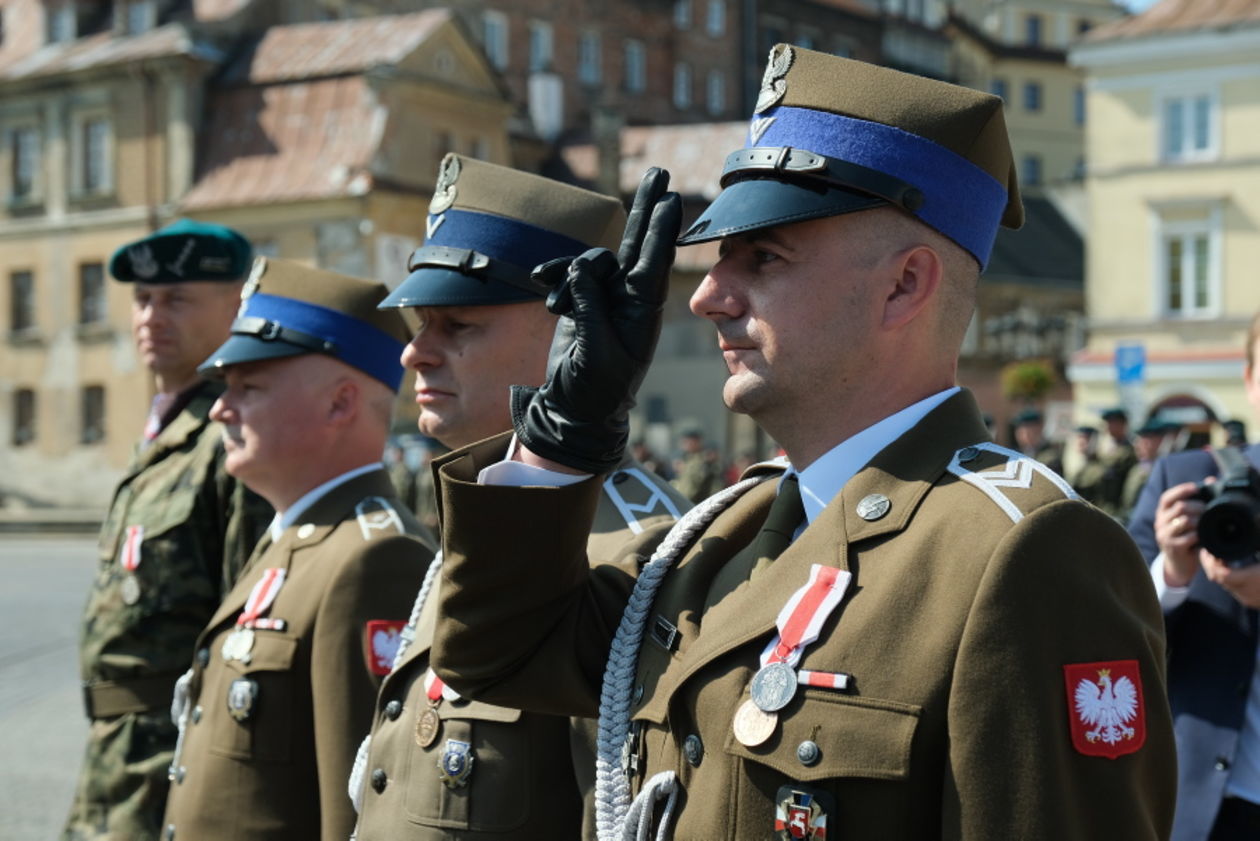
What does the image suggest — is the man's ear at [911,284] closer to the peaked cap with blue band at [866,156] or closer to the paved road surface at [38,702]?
the peaked cap with blue band at [866,156]

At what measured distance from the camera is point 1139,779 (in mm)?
2186

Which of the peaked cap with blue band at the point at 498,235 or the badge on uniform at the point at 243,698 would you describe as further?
the badge on uniform at the point at 243,698

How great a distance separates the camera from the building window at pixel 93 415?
4022cm

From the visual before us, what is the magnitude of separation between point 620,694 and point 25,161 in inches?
1656

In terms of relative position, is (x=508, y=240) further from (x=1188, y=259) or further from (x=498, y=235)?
(x=1188, y=259)

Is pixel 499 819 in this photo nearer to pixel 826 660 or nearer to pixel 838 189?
pixel 826 660

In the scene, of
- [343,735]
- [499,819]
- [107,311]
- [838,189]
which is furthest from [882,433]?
[107,311]

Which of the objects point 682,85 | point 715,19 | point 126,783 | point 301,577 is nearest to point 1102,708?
point 301,577

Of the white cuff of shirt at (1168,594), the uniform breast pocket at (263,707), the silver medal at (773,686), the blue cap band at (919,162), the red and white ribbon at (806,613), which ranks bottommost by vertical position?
the uniform breast pocket at (263,707)

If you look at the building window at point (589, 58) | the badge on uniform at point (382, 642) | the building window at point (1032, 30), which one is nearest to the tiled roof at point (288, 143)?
the building window at point (589, 58)

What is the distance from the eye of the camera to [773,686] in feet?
7.53

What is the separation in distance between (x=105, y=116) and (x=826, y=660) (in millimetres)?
40236

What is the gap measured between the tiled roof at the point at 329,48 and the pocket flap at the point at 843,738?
36378 millimetres

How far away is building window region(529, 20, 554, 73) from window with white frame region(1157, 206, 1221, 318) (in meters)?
21.8
